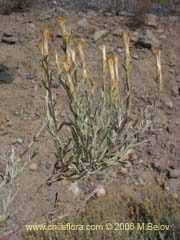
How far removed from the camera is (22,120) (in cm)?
410

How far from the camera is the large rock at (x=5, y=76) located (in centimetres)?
438

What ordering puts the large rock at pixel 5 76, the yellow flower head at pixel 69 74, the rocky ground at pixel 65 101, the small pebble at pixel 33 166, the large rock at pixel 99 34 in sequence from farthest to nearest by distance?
the large rock at pixel 99 34 → the large rock at pixel 5 76 → the small pebble at pixel 33 166 → the rocky ground at pixel 65 101 → the yellow flower head at pixel 69 74

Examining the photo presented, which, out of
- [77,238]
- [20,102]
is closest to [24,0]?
[20,102]

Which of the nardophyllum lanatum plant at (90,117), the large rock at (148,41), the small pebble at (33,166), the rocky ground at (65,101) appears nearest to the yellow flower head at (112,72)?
the nardophyllum lanatum plant at (90,117)

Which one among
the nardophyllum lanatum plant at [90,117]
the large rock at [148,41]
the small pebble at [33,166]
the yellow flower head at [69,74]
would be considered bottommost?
the small pebble at [33,166]

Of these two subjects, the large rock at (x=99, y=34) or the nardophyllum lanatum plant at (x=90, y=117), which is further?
the large rock at (x=99, y=34)

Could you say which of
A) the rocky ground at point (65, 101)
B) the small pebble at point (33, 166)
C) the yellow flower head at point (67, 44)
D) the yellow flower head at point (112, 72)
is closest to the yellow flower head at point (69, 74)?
the yellow flower head at point (67, 44)

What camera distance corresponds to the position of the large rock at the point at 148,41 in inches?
188

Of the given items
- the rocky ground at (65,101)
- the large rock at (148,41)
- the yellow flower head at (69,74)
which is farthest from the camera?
the large rock at (148,41)

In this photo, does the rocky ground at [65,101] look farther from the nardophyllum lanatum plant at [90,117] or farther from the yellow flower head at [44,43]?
the yellow flower head at [44,43]

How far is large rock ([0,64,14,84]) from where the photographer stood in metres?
4.38

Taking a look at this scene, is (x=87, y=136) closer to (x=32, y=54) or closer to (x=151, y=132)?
(x=151, y=132)

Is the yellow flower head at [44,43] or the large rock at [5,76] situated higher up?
the yellow flower head at [44,43]

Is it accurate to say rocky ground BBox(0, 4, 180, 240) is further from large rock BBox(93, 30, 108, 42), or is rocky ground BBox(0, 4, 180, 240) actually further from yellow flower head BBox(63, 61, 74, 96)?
yellow flower head BBox(63, 61, 74, 96)
